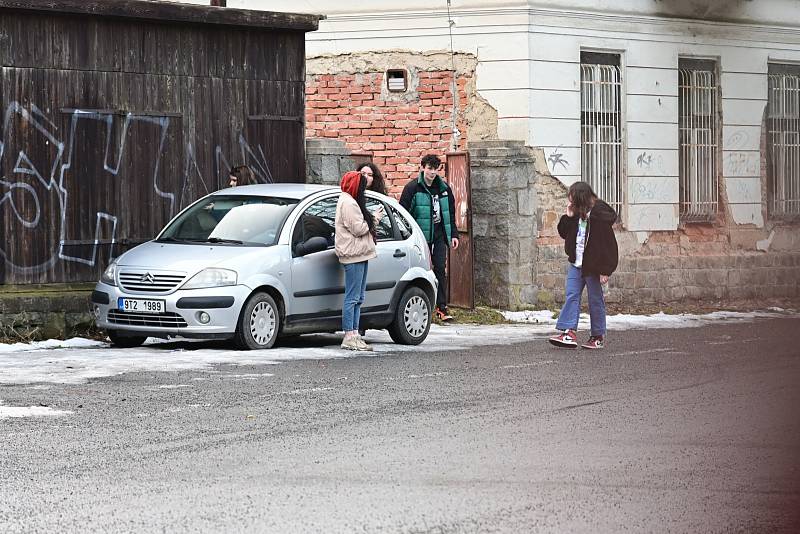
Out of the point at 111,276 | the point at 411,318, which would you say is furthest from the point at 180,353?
the point at 411,318

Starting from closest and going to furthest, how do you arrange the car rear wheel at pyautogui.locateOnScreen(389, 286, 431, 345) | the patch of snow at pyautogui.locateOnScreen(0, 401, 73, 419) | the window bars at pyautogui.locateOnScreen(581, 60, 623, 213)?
1. the patch of snow at pyautogui.locateOnScreen(0, 401, 73, 419)
2. the car rear wheel at pyautogui.locateOnScreen(389, 286, 431, 345)
3. the window bars at pyautogui.locateOnScreen(581, 60, 623, 213)

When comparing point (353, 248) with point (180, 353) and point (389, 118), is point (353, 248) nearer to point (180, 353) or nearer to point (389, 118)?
point (180, 353)

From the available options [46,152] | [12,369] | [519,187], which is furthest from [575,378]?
[519,187]

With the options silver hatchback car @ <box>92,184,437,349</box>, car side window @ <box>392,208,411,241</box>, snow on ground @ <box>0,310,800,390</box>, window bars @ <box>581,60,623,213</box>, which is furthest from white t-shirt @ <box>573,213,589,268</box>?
window bars @ <box>581,60,623,213</box>

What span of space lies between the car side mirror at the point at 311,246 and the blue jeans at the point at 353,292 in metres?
0.31

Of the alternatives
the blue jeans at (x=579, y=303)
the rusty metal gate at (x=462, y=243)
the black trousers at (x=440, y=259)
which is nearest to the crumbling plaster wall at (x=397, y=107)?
the rusty metal gate at (x=462, y=243)

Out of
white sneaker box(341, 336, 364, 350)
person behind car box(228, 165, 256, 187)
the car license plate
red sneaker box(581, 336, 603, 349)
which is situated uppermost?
person behind car box(228, 165, 256, 187)

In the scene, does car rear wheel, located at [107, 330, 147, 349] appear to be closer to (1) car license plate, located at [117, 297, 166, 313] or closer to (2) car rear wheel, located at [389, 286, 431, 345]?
(1) car license plate, located at [117, 297, 166, 313]

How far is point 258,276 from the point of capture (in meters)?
14.8

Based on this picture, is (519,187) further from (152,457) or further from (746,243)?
(152,457)

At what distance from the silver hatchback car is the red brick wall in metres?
5.26

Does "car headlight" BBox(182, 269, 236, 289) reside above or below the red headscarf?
below

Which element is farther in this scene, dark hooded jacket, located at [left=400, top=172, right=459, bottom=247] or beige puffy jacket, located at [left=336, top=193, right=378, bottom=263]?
dark hooded jacket, located at [left=400, top=172, right=459, bottom=247]

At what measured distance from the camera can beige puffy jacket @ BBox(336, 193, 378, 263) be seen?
50.2 feet
